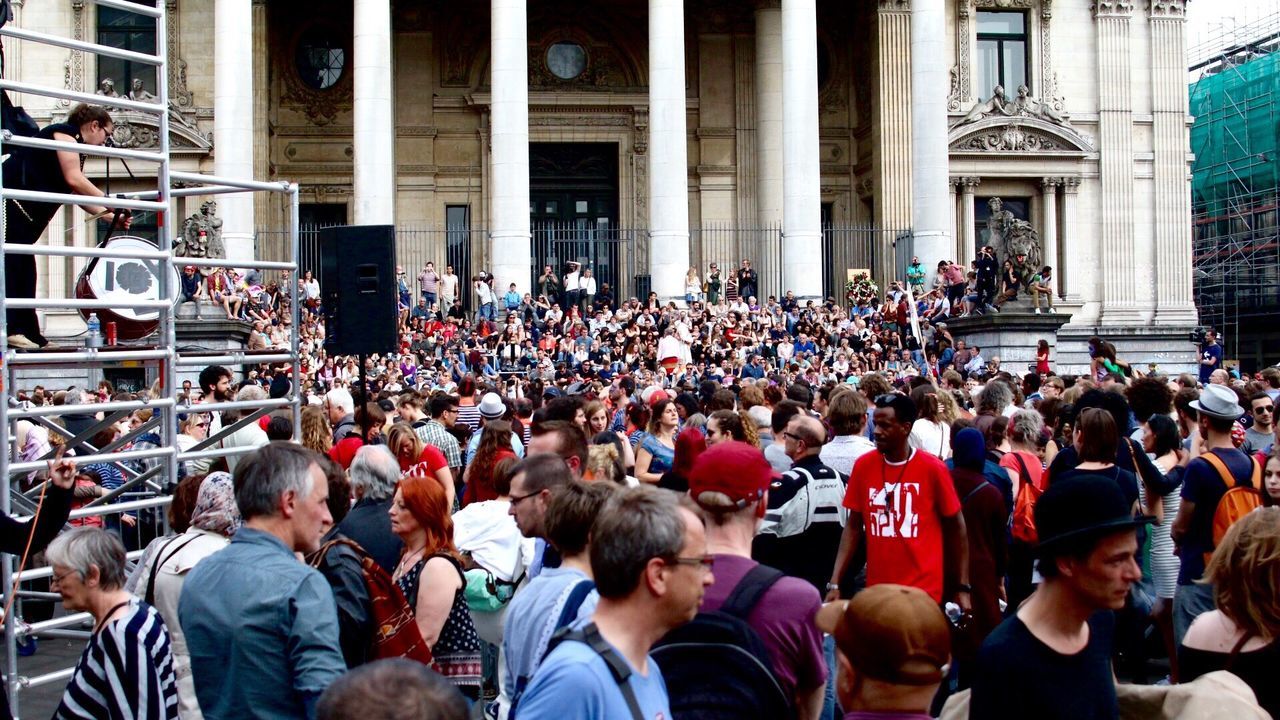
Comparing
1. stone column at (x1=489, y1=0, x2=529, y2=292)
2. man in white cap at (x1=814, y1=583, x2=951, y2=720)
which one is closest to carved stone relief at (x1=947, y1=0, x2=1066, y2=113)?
stone column at (x1=489, y1=0, x2=529, y2=292)

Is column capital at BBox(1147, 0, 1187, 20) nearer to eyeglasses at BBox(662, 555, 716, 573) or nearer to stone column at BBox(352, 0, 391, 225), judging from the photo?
stone column at BBox(352, 0, 391, 225)

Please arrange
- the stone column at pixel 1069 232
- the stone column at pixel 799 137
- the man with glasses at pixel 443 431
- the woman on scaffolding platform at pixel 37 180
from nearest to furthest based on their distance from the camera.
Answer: the woman on scaffolding platform at pixel 37 180, the man with glasses at pixel 443 431, the stone column at pixel 799 137, the stone column at pixel 1069 232

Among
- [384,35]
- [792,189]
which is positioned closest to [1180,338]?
[792,189]

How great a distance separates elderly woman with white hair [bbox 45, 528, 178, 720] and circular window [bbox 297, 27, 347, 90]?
33.5 m

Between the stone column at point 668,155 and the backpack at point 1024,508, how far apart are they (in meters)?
23.6

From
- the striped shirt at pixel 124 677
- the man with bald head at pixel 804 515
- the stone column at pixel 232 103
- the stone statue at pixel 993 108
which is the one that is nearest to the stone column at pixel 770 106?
the stone statue at pixel 993 108

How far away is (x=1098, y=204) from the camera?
37594 millimetres

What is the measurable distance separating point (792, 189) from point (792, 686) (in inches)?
1154

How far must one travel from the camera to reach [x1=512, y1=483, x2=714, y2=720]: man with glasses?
3455mm

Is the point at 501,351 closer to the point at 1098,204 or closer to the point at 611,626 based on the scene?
the point at 1098,204

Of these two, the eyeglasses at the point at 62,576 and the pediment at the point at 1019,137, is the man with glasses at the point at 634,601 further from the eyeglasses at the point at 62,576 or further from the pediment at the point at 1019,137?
the pediment at the point at 1019,137

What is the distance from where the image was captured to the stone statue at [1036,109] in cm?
3731

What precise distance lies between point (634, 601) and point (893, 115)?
112ft

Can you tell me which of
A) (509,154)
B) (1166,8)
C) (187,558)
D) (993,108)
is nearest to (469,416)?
(187,558)
